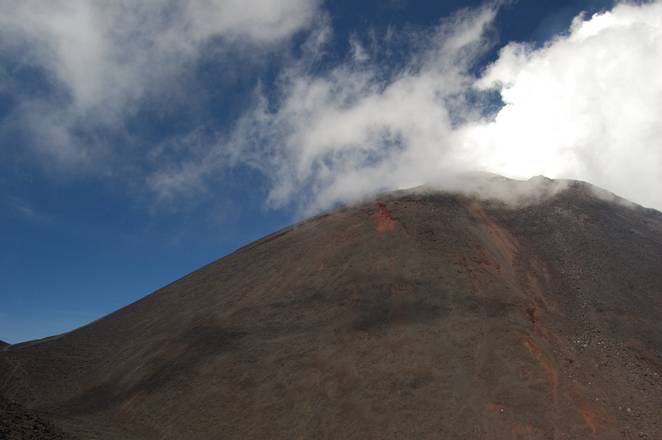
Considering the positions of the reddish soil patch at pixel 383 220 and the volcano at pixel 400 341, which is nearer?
the volcano at pixel 400 341

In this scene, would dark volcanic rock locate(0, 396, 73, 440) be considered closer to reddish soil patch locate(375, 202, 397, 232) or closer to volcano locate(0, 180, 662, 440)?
volcano locate(0, 180, 662, 440)

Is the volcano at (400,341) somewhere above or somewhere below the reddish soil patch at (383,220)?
below

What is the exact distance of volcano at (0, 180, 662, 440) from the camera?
24297 millimetres

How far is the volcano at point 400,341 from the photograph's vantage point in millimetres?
24297

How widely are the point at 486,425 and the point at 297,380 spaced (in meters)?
10.8

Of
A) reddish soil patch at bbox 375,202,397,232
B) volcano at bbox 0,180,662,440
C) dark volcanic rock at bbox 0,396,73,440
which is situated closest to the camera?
dark volcanic rock at bbox 0,396,73,440

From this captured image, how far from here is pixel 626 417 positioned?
23.0 meters

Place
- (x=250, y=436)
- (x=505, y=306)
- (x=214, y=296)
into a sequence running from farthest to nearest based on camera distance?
(x=214, y=296) < (x=505, y=306) < (x=250, y=436)

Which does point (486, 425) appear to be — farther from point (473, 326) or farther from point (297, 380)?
point (297, 380)

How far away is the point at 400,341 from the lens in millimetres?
29062

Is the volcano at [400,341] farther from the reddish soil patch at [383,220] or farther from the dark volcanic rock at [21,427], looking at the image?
the dark volcanic rock at [21,427]

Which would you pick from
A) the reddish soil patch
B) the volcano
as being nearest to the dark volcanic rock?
the volcano

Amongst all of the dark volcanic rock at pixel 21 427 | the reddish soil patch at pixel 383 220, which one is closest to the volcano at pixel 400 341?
the reddish soil patch at pixel 383 220

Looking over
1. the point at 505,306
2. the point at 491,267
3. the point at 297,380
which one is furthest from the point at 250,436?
the point at 491,267
